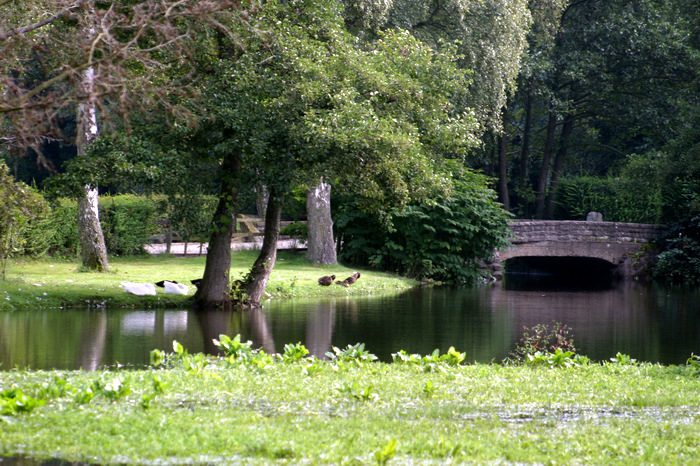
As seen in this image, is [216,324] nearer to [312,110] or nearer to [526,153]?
[312,110]

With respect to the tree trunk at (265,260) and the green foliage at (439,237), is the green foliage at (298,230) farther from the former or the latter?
the tree trunk at (265,260)

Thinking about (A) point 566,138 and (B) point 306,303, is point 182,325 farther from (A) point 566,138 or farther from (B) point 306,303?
(A) point 566,138

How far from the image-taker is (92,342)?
11961mm

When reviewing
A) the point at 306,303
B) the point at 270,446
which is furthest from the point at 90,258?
the point at 270,446

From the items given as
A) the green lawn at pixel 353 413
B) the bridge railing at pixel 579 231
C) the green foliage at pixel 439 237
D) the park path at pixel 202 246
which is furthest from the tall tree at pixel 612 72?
the green lawn at pixel 353 413

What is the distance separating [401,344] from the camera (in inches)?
503

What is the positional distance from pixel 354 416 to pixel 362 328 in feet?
27.2

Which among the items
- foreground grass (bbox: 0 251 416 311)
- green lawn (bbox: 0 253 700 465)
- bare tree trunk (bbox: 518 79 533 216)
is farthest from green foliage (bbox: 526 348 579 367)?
bare tree trunk (bbox: 518 79 533 216)

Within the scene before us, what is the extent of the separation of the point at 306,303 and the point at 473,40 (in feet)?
35.1

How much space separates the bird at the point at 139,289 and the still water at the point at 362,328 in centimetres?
110

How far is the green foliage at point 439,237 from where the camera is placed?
87.9 ft

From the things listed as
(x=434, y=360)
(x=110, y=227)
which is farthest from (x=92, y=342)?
(x=110, y=227)

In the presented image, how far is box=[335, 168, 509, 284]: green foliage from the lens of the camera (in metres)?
26.8

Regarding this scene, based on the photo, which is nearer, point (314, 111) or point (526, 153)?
point (314, 111)
